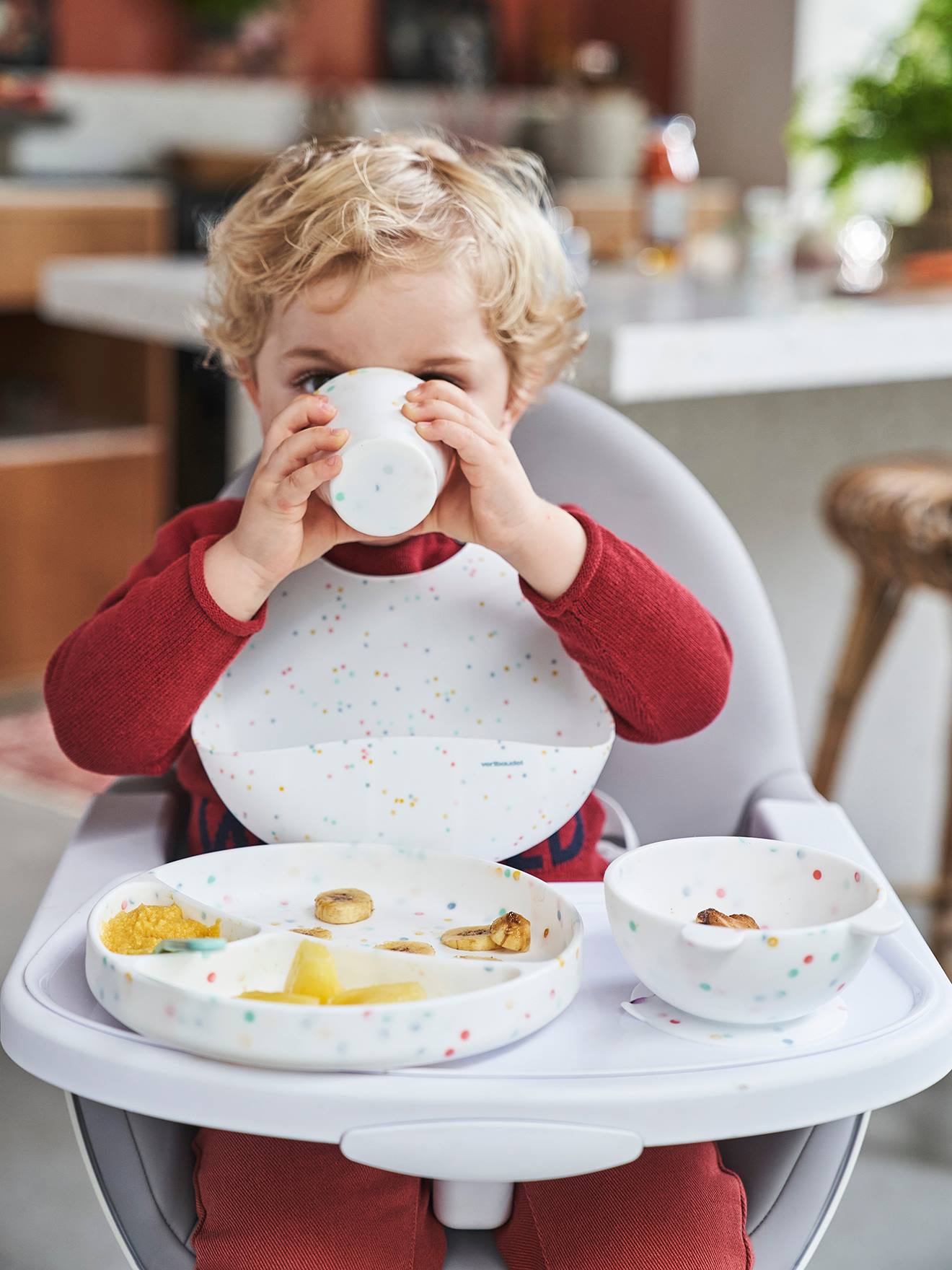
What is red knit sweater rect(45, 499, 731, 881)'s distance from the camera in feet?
2.89

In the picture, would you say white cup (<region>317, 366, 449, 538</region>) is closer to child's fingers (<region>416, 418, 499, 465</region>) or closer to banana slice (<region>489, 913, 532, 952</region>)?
child's fingers (<region>416, 418, 499, 465</region>)

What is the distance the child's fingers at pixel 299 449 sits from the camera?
787 millimetres

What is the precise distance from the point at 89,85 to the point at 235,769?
3509 millimetres

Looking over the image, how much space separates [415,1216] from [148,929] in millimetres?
209

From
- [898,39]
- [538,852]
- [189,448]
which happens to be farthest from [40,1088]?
[189,448]

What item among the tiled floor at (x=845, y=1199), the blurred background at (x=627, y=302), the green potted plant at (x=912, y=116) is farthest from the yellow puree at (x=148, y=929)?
the green potted plant at (x=912, y=116)

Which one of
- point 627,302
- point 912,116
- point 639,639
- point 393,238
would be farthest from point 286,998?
point 912,116

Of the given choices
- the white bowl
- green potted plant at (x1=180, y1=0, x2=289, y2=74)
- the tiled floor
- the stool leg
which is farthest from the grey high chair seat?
green potted plant at (x1=180, y1=0, x2=289, y2=74)

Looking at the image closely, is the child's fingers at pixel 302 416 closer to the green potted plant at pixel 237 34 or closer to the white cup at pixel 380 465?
the white cup at pixel 380 465

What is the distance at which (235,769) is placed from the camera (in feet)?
2.77

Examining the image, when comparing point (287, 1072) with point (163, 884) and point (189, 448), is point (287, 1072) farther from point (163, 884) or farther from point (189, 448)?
point (189, 448)

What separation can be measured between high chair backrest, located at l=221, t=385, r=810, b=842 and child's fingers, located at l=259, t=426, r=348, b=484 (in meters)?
0.28

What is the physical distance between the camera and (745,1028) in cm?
65

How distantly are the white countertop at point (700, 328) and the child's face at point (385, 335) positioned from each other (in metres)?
0.42
